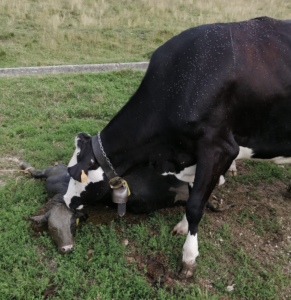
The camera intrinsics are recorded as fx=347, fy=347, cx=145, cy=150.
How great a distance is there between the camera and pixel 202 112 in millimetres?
2934

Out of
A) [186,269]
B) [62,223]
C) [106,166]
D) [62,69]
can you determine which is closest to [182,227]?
[186,269]

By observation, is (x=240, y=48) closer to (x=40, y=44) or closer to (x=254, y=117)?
(x=254, y=117)

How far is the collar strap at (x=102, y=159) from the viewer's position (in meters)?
3.30

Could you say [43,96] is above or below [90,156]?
below

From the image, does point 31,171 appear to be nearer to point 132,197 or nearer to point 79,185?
point 79,185

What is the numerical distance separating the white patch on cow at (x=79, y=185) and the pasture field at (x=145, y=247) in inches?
15.7

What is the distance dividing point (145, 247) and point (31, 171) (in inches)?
76.0

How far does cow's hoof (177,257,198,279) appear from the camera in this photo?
3.22 meters

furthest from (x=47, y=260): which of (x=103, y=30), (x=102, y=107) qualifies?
(x=103, y=30)

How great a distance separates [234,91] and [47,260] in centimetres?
236

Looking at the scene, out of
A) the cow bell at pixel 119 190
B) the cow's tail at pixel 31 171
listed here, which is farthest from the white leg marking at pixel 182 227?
the cow's tail at pixel 31 171

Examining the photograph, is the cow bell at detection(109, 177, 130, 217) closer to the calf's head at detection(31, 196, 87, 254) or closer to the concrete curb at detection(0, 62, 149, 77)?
the calf's head at detection(31, 196, 87, 254)

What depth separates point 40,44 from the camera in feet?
35.6

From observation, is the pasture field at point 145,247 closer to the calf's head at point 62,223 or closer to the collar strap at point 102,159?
the calf's head at point 62,223
